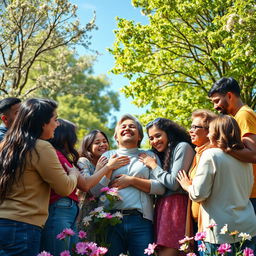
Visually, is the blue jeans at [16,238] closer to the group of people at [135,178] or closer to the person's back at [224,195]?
the group of people at [135,178]

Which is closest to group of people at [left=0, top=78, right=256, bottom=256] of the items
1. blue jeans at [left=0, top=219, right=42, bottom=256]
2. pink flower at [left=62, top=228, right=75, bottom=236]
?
blue jeans at [left=0, top=219, right=42, bottom=256]

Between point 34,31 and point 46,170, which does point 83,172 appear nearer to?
point 46,170

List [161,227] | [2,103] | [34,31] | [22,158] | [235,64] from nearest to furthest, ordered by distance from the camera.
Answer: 1. [22,158]
2. [161,227]
3. [2,103]
4. [235,64]
5. [34,31]

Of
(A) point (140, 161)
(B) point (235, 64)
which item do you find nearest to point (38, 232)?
(A) point (140, 161)

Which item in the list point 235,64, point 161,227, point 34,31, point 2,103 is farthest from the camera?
point 34,31

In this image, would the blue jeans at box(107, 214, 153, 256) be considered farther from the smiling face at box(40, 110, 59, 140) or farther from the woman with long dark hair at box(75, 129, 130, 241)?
the smiling face at box(40, 110, 59, 140)

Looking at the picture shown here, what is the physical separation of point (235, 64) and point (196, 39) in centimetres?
332

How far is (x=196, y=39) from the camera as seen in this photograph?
1597 cm

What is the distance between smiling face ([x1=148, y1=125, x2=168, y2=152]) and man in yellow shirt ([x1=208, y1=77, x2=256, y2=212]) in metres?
0.73

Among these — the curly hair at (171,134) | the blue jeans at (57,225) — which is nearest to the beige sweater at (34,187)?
the blue jeans at (57,225)

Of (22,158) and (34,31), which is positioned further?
(34,31)

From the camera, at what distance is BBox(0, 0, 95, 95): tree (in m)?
14.8

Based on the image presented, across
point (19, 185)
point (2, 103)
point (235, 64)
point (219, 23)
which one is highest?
point (219, 23)

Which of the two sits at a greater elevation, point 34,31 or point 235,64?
point 34,31
